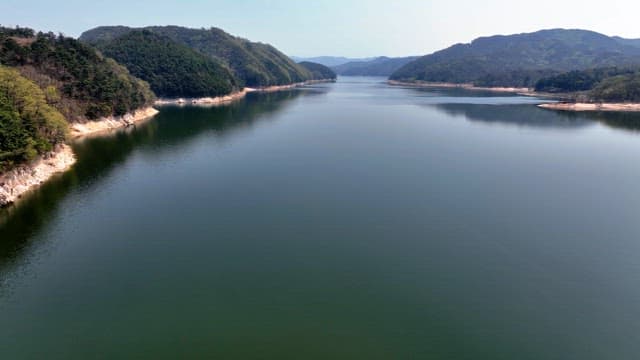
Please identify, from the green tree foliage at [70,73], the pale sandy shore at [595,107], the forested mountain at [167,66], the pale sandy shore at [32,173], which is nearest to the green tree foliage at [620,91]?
the pale sandy shore at [595,107]

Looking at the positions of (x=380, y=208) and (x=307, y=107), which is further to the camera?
(x=307, y=107)

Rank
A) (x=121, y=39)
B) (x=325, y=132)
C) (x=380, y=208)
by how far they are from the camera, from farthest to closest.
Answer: (x=121, y=39), (x=325, y=132), (x=380, y=208)

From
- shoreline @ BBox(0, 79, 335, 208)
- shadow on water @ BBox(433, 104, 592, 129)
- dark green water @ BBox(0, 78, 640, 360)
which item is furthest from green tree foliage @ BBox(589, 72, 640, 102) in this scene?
shoreline @ BBox(0, 79, 335, 208)

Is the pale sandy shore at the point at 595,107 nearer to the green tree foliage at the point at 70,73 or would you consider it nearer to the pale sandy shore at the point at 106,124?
the pale sandy shore at the point at 106,124

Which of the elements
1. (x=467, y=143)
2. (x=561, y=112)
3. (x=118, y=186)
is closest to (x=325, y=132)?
(x=467, y=143)

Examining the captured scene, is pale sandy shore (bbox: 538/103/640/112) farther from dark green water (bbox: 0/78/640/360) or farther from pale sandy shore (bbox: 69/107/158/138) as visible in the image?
pale sandy shore (bbox: 69/107/158/138)

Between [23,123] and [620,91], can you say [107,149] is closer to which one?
[23,123]

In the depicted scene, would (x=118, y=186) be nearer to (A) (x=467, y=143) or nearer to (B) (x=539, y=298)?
(B) (x=539, y=298)
